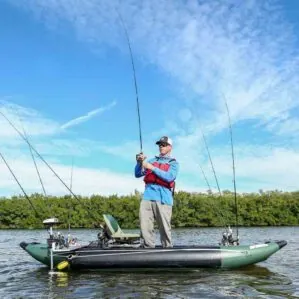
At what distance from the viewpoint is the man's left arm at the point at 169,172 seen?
9.09 m

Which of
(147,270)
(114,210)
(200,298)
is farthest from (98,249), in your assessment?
(114,210)

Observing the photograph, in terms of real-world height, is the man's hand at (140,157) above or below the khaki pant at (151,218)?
above

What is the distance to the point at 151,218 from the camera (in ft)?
31.0

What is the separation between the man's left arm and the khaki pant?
20.7 inches

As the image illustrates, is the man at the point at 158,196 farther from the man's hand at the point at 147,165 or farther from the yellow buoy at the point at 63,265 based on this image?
the yellow buoy at the point at 63,265

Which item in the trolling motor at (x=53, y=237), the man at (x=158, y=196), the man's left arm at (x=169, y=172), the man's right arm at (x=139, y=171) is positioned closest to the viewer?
the man's left arm at (x=169, y=172)

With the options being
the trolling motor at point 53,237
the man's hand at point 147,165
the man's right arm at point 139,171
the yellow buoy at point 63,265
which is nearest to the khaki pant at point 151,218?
the man's right arm at point 139,171

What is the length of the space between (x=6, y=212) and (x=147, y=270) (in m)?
46.9

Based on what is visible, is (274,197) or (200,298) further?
(274,197)

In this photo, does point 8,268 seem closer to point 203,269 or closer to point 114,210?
point 203,269

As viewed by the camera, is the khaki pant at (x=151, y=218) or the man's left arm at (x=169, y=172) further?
the khaki pant at (x=151, y=218)

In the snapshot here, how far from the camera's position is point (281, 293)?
7.23 metres

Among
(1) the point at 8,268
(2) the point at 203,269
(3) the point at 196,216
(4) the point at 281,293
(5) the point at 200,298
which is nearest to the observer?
(5) the point at 200,298

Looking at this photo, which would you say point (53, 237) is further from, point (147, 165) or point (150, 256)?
point (147, 165)
